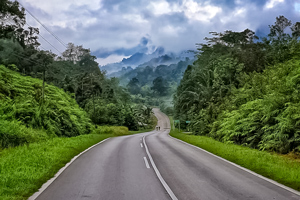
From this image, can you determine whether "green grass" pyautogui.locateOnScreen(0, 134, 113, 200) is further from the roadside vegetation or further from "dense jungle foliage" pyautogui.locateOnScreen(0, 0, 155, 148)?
"dense jungle foliage" pyautogui.locateOnScreen(0, 0, 155, 148)

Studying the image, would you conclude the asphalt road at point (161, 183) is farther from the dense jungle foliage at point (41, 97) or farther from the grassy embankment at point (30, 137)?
the dense jungle foliage at point (41, 97)

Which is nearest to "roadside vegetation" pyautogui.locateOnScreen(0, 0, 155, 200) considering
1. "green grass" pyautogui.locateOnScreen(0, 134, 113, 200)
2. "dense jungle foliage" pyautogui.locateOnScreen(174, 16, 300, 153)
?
"green grass" pyautogui.locateOnScreen(0, 134, 113, 200)

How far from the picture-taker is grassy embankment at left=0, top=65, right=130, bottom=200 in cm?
764

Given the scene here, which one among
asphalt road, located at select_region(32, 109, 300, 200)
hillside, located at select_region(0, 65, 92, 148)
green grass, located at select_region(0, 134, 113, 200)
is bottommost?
asphalt road, located at select_region(32, 109, 300, 200)

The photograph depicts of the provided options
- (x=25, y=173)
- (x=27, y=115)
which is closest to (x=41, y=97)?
(x=27, y=115)

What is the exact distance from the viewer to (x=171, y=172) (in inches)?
367

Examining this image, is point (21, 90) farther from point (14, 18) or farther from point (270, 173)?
point (14, 18)

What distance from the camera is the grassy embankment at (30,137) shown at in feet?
→ 25.1

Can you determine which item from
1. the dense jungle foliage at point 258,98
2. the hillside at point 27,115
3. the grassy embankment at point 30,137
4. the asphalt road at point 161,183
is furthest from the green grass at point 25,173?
the dense jungle foliage at point 258,98

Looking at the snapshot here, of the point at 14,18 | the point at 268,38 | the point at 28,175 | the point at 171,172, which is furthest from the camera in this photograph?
the point at 14,18

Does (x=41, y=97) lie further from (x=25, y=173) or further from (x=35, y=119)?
(x=25, y=173)

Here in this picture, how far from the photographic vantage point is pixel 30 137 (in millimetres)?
17141

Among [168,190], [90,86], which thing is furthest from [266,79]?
[90,86]

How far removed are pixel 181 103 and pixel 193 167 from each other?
3525 cm
